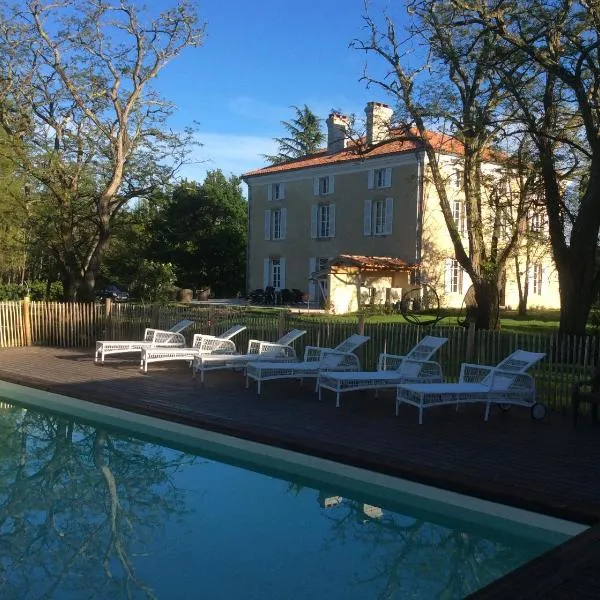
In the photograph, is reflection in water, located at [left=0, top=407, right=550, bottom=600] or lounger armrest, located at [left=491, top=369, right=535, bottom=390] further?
lounger armrest, located at [left=491, top=369, right=535, bottom=390]

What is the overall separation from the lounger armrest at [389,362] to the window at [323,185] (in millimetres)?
23705

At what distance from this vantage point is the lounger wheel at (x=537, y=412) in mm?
8602

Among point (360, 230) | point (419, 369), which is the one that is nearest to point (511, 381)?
point (419, 369)

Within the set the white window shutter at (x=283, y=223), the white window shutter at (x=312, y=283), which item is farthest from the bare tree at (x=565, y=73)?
the white window shutter at (x=283, y=223)

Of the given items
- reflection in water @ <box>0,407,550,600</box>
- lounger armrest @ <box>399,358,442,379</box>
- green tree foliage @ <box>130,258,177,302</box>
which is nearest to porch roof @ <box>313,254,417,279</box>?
green tree foliage @ <box>130,258,177,302</box>

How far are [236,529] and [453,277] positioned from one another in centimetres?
2731

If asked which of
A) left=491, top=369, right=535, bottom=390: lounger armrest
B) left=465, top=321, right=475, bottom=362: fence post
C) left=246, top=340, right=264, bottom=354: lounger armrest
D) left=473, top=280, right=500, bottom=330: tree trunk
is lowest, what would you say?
left=491, top=369, right=535, bottom=390: lounger armrest

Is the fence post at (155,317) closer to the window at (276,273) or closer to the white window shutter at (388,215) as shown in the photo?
the white window shutter at (388,215)

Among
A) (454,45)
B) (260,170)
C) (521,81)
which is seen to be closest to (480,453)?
(521,81)

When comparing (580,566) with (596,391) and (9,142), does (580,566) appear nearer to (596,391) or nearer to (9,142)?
(596,391)

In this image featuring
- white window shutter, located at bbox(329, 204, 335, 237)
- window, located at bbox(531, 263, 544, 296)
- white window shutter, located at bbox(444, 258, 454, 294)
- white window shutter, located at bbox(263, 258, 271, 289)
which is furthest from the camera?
white window shutter, located at bbox(263, 258, 271, 289)

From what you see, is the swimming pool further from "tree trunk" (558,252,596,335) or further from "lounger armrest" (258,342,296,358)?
"tree trunk" (558,252,596,335)

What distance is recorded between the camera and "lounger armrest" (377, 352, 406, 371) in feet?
34.1

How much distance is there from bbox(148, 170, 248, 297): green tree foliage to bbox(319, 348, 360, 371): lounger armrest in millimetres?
32588
